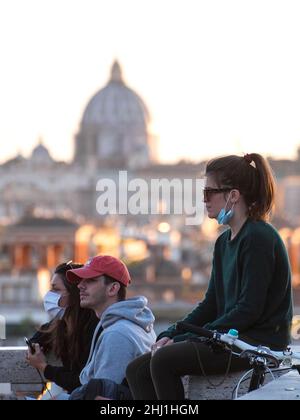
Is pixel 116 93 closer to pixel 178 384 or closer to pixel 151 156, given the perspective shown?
pixel 151 156

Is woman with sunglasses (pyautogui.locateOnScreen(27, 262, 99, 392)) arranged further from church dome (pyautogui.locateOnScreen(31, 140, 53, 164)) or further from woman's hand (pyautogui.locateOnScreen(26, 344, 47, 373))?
church dome (pyautogui.locateOnScreen(31, 140, 53, 164))

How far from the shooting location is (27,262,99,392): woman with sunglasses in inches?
164

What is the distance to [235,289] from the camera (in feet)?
13.2

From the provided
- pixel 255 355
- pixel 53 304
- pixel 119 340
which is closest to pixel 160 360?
pixel 119 340

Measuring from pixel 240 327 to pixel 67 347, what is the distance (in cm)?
55

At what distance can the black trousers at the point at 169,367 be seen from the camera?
3.80 m

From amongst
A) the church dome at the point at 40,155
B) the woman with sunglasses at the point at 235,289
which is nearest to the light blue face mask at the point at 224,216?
the woman with sunglasses at the point at 235,289

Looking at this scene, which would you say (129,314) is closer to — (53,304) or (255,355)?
(255,355)

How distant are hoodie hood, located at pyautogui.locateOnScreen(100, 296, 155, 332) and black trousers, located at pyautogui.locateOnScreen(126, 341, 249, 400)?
0.50ft

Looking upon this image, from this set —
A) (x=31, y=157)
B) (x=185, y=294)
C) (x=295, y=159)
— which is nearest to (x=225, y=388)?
(x=185, y=294)

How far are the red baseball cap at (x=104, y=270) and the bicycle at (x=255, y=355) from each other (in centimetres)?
35

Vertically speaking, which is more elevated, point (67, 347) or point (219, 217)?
point (219, 217)

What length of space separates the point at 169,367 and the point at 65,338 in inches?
20.9

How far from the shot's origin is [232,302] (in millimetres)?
4023
